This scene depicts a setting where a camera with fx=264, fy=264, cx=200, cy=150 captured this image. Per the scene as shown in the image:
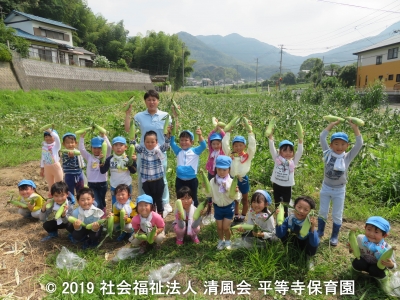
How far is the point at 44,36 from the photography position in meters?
36.2

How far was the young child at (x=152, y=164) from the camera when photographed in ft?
14.0

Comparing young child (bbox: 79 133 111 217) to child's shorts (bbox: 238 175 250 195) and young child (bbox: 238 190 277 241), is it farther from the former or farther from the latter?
young child (bbox: 238 190 277 241)

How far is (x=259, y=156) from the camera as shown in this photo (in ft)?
21.9

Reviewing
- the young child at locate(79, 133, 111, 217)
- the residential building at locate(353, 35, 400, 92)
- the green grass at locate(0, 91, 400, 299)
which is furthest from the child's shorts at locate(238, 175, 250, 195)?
the residential building at locate(353, 35, 400, 92)

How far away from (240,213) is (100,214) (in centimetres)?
249

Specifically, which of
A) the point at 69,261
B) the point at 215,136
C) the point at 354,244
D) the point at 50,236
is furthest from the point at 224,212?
the point at 50,236

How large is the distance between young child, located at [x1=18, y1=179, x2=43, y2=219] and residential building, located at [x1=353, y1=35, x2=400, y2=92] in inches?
1535

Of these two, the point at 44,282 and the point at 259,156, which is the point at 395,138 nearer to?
the point at 259,156

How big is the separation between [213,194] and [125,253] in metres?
1.51

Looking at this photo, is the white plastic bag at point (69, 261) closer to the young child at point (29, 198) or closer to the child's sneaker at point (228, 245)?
the young child at point (29, 198)

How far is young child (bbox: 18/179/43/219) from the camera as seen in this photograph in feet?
14.8

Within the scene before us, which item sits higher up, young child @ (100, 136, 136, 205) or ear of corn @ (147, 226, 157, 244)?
young child @ (100, 136, 136, 205)

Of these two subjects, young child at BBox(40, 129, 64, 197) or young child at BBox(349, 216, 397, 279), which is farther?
young child at BBox(40, 129, 64, 197)

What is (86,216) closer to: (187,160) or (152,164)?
(152,164)
